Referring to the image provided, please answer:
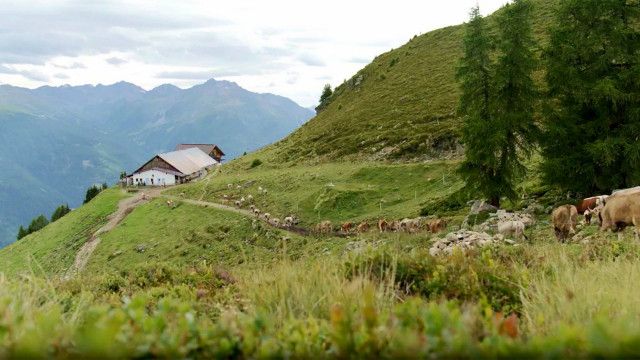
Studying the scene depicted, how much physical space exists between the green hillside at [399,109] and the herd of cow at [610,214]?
29.2 m

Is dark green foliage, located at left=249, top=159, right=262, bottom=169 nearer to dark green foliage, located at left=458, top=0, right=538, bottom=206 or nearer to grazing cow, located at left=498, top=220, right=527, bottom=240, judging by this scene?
dark green foliage, located at left=458, top=0, right=538, bottom=206

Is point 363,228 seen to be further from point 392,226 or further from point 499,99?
point 499,99

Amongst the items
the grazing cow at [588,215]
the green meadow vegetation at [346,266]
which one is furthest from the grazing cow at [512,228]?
Answer: the grazing cow at [588,215]

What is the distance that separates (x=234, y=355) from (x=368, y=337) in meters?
1.06

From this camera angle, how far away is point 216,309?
7.61 meters

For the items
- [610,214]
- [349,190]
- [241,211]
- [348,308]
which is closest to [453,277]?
[348,308]

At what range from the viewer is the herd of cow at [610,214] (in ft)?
61.4

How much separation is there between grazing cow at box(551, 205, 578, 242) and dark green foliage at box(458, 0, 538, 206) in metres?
8.35

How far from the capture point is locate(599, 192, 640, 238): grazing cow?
61.1 ft

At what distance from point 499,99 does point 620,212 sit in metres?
12.3

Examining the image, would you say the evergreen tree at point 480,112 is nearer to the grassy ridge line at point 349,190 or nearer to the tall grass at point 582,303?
the grassy ridge line at point 349,190

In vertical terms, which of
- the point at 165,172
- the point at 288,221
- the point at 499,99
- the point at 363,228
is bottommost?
the point at 363,228

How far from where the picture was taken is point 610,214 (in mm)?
19312

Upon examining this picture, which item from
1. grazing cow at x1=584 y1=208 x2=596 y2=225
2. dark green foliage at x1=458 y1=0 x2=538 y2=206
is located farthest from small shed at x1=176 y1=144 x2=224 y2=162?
grazing cow at x1=584 y1=208 x2=596 y2=225
